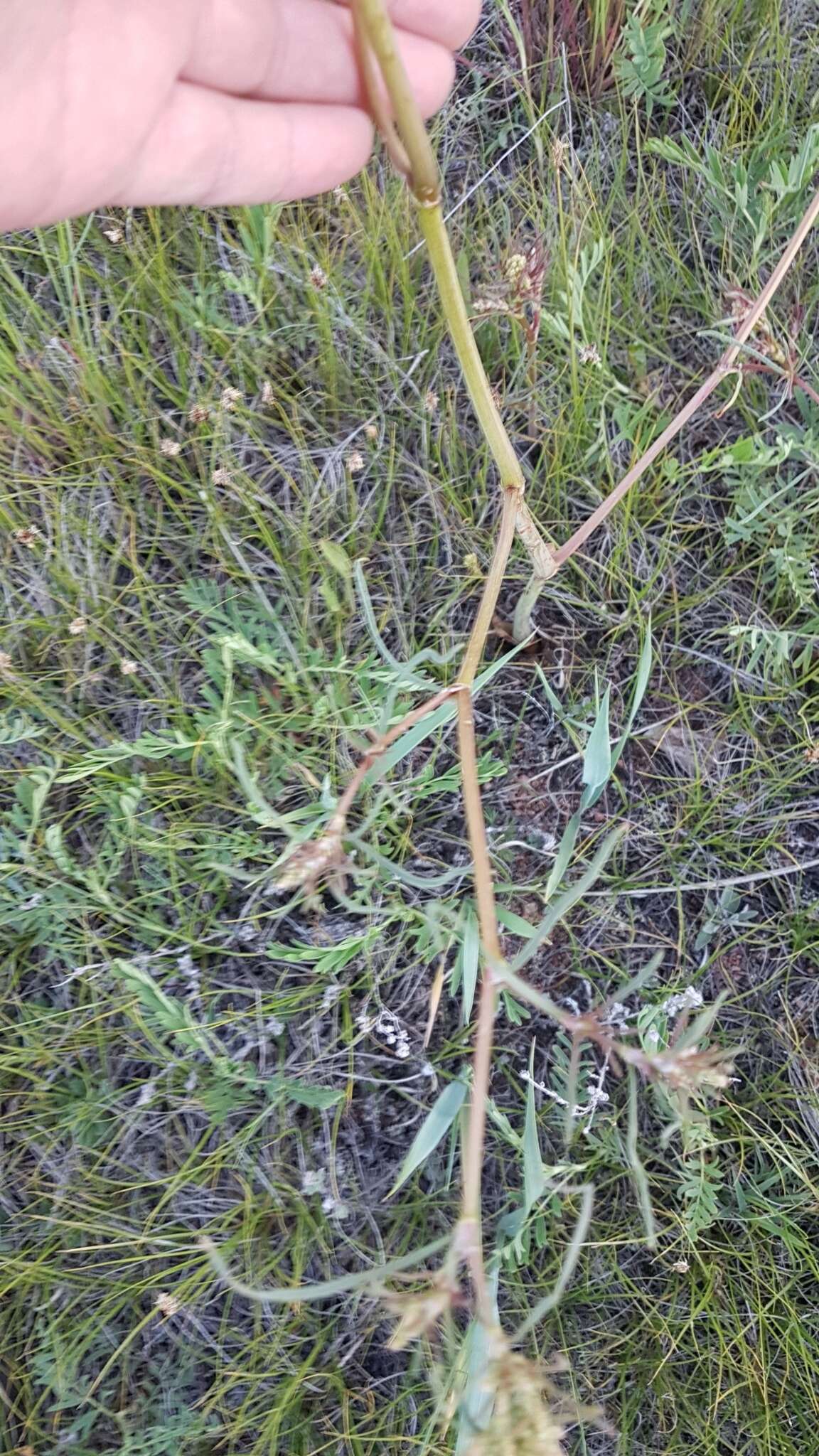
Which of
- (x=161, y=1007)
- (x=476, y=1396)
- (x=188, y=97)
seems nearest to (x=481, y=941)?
(x=476, y=1396)

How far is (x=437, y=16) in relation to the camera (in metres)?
1.28

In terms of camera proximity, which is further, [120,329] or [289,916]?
[120,329]

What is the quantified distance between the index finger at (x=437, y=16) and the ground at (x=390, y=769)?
29 centimetres

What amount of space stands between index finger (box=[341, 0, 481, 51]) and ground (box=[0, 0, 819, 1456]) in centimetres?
29

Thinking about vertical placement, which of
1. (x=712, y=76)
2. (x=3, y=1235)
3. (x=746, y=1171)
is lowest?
(x=746, y=1171)

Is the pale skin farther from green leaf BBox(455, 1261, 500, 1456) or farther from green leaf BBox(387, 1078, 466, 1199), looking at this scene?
green leaf BBox(455, 1261, 500, 1456)

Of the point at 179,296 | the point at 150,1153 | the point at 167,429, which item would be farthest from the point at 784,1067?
the point at 179,296

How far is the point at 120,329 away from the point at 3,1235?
4.64ft

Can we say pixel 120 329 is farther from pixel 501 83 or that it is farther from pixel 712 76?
pixel 712 76

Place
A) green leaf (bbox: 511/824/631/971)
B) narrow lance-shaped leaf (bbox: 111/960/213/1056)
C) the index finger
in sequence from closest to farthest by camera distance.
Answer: green leaf (bbox: 511/824/631/971), the index finger, narrow lance-shaped leaf (bbox: 111/960/213/1056)

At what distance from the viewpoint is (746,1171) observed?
1459 millimetres

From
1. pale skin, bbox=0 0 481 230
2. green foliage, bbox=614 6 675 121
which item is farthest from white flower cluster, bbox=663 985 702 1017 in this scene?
green foliage, bbox=614 6 675 121

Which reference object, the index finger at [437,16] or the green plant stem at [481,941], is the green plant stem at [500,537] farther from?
the index finger at [437,16]

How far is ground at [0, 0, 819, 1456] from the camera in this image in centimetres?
142
